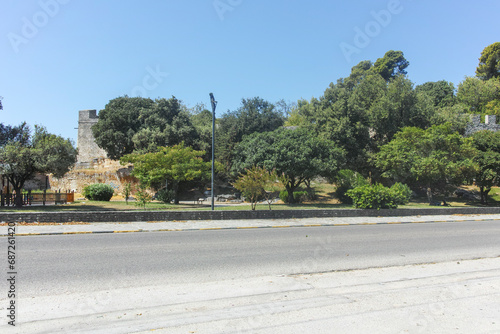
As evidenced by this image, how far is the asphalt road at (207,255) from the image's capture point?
272 inches

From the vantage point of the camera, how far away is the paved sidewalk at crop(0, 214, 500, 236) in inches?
528

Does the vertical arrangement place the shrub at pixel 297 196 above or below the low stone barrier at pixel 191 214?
above

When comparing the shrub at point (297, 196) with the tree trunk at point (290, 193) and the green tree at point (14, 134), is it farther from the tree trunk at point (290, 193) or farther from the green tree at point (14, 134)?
the green tree at point (14, 134)

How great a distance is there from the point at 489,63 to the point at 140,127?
61.4 meters

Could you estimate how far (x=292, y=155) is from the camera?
30453mm

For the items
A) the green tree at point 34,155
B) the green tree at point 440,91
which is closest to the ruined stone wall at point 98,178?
the green tree at point 34,155

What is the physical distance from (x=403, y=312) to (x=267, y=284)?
236 cm

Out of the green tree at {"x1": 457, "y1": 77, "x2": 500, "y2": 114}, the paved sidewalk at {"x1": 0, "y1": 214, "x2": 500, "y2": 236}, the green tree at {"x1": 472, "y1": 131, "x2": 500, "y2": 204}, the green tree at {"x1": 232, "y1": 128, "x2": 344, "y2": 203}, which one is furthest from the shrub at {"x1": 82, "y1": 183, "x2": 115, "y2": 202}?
the green tree at {"x1": 457, "y1": 77, "x2": 500, "y2": 114}

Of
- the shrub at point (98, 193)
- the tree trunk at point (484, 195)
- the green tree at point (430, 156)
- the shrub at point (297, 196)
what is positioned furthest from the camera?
the tree trunk at point (484, 195)

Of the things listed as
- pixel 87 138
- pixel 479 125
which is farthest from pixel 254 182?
Answer: pixel 87 138

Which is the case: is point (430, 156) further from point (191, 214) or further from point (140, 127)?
point (140, 127)

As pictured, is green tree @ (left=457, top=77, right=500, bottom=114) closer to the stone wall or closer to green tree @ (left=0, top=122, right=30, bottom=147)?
the stone wall

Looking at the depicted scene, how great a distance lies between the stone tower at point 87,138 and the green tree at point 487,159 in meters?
47.8

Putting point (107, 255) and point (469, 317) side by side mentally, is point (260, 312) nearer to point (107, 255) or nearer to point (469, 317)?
point (469, 317)
